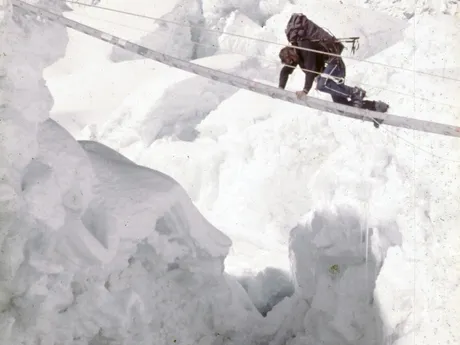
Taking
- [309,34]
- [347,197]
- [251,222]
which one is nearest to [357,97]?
[309,34]

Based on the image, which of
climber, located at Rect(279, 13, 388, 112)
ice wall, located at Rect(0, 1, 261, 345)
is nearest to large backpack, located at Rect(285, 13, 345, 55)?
climber, located at Rect(279, 13, 388, 112)

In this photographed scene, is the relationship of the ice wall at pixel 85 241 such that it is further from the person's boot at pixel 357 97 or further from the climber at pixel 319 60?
the person's boot at pixel 357 97

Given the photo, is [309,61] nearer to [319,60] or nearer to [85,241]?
[319,60]

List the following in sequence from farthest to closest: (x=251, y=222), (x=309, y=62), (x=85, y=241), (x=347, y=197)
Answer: (x=251, y=222), (x=347, y=197), (x=85, y=241), (x=309, y=62)

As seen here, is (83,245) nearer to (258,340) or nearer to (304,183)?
(258,340)

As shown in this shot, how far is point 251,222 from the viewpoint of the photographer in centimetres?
886

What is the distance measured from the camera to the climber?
3867 millimetres

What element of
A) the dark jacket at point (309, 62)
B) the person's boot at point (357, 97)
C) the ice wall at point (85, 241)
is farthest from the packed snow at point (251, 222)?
the dark jacket at point (309, 62)

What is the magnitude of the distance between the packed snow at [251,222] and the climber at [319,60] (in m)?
1.08

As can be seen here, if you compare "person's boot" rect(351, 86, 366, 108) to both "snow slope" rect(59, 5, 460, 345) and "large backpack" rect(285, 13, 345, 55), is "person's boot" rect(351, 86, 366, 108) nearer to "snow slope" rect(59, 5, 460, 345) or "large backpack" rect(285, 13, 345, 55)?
"large backpack" rect(285, 13, 345, 55)

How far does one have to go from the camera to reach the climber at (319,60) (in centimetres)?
387

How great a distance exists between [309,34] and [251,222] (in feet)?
17.7

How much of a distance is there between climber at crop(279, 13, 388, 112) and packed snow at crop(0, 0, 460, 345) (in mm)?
1082

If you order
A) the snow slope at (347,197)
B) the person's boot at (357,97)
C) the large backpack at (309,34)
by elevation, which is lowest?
the snow slope at (347,197)
